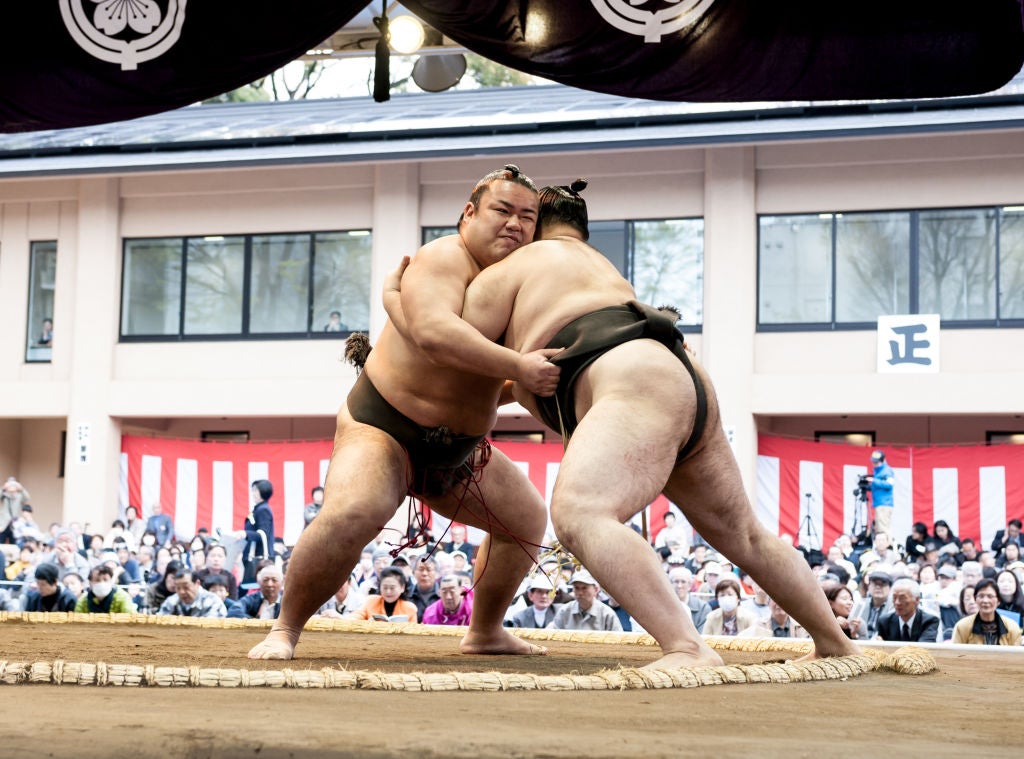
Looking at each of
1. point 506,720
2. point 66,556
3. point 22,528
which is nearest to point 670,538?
point 66,556

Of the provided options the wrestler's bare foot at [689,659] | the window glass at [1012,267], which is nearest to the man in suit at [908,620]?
the wrestler's bare foot at [689,659]

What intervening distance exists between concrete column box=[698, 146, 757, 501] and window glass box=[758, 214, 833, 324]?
12cm

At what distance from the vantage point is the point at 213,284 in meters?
12.0

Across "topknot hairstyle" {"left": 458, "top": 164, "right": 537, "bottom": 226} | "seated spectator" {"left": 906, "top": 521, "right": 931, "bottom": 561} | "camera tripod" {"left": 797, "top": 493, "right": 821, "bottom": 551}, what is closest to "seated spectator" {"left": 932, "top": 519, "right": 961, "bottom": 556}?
"seated spectator" {"left": 906, "top": 521, "right": 931, "bottom": 561}

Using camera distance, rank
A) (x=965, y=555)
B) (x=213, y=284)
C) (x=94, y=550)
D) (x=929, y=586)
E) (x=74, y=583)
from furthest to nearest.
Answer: (x=213, y=284)
(x=94, y=550)
(x=965, y=555)
(x=929, y=586)
(x=74, y=583)

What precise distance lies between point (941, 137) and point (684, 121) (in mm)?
2088

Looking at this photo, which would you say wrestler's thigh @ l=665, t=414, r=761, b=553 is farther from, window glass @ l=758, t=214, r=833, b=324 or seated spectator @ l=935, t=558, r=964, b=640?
window glass @ l=758, t=214, r=833, b=324

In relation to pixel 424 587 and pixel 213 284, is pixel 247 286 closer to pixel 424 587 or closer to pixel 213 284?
pixel 213 284

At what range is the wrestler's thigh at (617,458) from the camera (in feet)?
6.84

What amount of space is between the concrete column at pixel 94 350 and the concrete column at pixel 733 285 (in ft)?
18.0

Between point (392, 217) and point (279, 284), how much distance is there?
4.33 feet

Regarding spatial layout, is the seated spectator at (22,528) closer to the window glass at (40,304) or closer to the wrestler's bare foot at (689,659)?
the window glass at (40,304)

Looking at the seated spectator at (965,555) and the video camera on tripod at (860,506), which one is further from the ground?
the video camera on tripod at (860,506)

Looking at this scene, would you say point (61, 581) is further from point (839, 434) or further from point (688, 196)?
point (839, 434)
